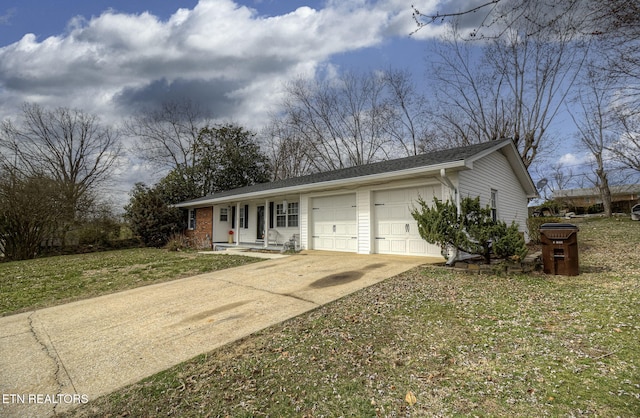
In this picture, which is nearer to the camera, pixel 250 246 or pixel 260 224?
pixel 250 246

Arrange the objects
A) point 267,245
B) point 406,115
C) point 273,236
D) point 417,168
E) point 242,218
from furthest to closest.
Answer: point 406,115
point 242,218
point 273,236
point 267,245
point 417,168

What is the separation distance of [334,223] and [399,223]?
2.75m

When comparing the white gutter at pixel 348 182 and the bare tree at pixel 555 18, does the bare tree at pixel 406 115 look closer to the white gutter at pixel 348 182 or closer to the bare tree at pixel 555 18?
the white gutter at pixel 348 182

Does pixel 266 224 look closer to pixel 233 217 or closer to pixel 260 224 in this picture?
pixel 260 224

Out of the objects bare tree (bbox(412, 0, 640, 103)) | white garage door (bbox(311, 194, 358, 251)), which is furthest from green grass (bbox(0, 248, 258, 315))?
bare tree (bbox(412, 0, 640, 103))

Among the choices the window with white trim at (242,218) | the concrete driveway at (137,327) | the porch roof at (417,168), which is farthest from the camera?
the window with white trim at (242,218)

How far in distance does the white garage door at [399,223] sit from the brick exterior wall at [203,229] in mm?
10737

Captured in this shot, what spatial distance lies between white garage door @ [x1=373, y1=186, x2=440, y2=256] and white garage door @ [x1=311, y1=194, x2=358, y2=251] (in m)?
0.99

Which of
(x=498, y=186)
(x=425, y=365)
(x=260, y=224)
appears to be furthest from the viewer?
(x=260, y=224)

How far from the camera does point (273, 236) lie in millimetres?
14102

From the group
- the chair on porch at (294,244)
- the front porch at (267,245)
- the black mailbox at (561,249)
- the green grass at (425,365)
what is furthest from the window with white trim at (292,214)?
the black mailbox at (561,249)

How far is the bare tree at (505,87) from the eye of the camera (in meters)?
18.8

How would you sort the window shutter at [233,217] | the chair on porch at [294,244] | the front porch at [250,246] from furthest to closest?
the window shutter at [233,217], the front porch at [250,246], the chair on porch at [294,244]

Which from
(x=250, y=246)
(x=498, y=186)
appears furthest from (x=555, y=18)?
(x=250, y=246)
